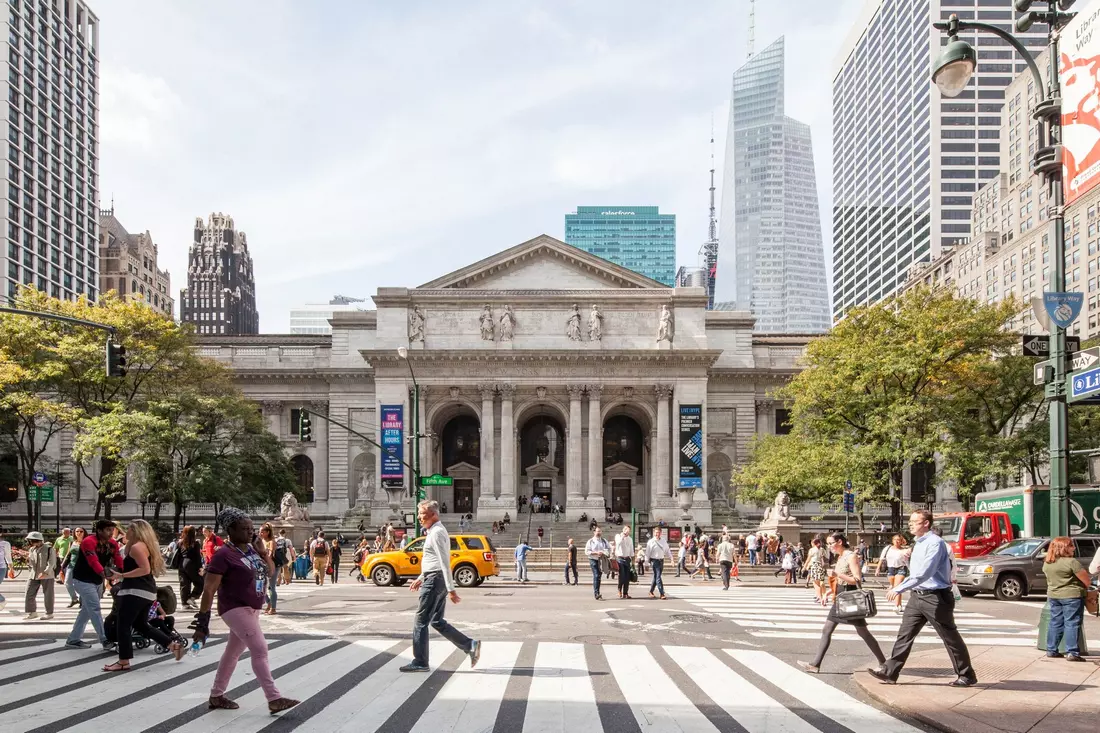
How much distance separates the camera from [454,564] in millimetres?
27328

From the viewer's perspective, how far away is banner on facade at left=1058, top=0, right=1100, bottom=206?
1145 cm

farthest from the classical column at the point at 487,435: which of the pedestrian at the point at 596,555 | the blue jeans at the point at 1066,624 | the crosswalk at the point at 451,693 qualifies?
the blue jeans at the point at 1066,624

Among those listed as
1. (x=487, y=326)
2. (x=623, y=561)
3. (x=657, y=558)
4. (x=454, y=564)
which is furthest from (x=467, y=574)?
(x=487, y=326)

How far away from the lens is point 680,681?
1052 cm

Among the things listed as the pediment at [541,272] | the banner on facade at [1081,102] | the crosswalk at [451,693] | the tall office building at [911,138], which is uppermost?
the tall office building at [911,138]

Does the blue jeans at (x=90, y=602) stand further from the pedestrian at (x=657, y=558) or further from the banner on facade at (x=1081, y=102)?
the banner on facade at (x=1081, y=102)

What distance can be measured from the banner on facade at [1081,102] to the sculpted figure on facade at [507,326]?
50.4m

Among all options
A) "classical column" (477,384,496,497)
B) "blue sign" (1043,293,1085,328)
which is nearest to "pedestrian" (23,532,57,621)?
"blue sign" (1043,293,1085,328)

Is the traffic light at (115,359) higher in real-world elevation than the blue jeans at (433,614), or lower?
higher

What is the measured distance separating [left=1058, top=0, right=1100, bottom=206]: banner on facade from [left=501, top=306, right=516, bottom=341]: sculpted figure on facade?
50.4 meters

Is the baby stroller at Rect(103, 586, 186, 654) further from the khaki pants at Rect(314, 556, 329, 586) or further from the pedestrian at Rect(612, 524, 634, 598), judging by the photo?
the khaki pants at Rect(314, 556, 329, 586)

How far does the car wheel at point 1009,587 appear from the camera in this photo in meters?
23.7

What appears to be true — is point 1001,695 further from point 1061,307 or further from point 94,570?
point 94,570

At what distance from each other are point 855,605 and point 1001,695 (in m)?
1.60
